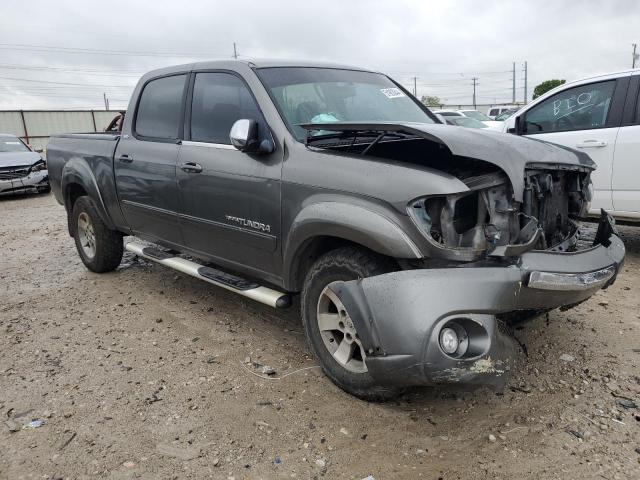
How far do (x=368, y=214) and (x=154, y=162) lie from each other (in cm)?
222

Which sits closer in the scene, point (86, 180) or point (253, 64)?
point (253, 64)

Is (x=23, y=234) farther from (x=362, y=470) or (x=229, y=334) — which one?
(x=362, y=470)

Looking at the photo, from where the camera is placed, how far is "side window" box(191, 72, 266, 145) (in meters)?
3.54

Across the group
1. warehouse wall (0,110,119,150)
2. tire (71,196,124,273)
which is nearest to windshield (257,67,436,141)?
tire (71,196,124,273)

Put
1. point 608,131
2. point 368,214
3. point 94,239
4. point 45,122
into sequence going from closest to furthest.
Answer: point 368,214
point 608,131
point 94,239
point 45,122

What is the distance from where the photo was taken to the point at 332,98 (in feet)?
11.9

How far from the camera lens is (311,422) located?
2781 millimetres

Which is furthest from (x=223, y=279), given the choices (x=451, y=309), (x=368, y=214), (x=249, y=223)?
(x=451, y=309)

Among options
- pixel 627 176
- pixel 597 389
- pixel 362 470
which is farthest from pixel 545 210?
pixel 627 176

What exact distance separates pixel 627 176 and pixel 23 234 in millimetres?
7972

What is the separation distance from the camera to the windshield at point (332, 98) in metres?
3.43

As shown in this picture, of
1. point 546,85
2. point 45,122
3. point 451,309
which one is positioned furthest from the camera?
point 546,85

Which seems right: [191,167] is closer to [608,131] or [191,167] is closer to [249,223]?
[249,223]

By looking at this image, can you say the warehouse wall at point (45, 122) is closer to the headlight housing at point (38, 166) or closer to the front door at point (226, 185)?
the headlight housing at point (38, 166)
